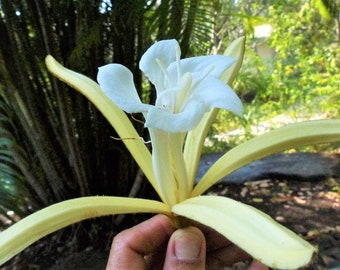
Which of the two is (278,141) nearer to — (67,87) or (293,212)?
(67,87)

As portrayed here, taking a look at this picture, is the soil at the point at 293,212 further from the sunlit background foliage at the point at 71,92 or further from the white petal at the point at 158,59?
the white petal at the point at 158,59

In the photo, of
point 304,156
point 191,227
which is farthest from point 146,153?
point 304,156

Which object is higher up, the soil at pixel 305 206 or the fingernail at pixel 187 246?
the fingernail at pixel 187 246

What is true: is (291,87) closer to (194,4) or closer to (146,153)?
(194,4)

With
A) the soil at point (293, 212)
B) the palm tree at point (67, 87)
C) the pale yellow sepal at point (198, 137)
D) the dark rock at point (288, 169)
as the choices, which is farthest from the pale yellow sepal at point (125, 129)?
the dark rock at point (288, 169)

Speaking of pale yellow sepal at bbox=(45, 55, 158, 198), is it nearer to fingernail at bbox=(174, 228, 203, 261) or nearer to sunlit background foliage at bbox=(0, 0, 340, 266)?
fingernail at bbox=(174, 228, 203, 261)

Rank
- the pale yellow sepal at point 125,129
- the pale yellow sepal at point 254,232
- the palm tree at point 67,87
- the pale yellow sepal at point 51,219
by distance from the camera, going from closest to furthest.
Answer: the pale yellow sepal at point 254,232 < the pale yellow sepal at point 51,219 < the pale yellow sepal at point 125,129 < the palm tree at point 67,87

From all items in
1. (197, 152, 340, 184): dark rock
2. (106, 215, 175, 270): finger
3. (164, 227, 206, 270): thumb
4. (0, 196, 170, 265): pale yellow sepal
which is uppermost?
(0, 196, 170, 265): pale yellow sepal

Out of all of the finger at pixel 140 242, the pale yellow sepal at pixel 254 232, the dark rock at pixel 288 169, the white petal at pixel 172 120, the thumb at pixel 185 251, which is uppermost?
the white petal at pixel 172 120

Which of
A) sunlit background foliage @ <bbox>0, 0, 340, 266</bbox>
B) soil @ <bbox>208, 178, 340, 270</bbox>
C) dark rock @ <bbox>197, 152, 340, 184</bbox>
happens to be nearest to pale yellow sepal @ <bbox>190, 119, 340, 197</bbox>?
sunlit background foliage @ <bbox>0, 0, 340, 266</bbox>
